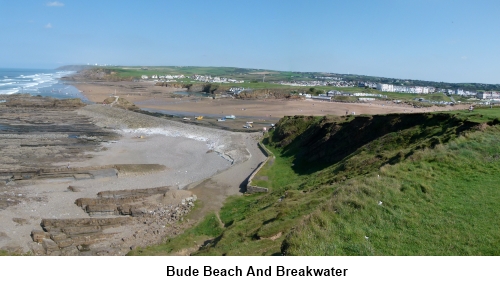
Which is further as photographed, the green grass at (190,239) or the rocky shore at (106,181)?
the rocky shore at (106,181)

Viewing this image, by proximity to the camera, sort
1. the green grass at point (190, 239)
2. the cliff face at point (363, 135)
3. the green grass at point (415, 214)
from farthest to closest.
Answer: the cliff face at point (363, 135) < the green grass at point (190, 239) < the green grass at point (415, 214)

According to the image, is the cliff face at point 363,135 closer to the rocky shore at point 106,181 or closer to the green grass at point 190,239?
the rocky shore at point 106,181

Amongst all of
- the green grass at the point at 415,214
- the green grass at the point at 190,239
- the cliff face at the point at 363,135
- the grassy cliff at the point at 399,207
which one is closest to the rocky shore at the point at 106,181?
the green grass at the point at 190,239

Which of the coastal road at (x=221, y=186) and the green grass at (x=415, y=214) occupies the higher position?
the green grass at (x=415, y=214)

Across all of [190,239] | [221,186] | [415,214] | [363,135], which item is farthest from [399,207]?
[363,135]

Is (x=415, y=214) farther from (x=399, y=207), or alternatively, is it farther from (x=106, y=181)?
(x=106, y=181)

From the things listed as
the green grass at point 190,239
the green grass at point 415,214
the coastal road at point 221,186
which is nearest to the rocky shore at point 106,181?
the coastal road at point 221,186

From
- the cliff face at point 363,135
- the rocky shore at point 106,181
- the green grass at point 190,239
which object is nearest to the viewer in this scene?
the green grass at point 190,239

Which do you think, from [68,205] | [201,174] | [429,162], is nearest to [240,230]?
[429,162]

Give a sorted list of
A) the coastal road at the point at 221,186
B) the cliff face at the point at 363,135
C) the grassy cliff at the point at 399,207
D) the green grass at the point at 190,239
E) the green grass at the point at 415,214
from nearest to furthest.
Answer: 1. the green grass at the point at 415,214
2. the grassy cliff at the point at 399,207
3. the green grass at the point at 190,239
4. the cliff face at the point at 363,135
5. the coastal road at the point at 221,186

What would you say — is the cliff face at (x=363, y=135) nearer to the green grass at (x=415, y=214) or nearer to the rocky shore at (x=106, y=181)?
the green grass at (x=415, y=214)
